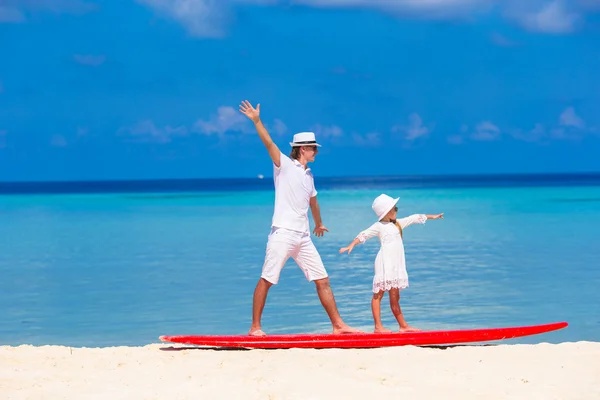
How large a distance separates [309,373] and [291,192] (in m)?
1.56

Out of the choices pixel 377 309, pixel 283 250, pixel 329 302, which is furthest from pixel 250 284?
pixel 283 250

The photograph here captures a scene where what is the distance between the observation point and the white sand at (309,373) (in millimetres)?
5504

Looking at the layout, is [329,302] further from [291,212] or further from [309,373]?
[309,373]

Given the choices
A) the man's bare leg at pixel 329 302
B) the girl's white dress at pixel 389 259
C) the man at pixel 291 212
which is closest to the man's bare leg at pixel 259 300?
the man at pixel 291 212

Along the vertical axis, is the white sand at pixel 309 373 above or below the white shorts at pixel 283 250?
below

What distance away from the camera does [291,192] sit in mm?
6895

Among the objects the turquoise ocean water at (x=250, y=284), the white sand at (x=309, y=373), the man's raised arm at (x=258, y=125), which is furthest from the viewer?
the turquoise ocean water at (x=250, y=284)

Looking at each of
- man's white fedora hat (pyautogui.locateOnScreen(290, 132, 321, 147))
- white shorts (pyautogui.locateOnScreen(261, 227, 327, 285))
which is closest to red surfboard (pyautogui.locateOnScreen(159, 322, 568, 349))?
white shorts (pyautogui.locateOnScreen(261, 227, 327, 285))

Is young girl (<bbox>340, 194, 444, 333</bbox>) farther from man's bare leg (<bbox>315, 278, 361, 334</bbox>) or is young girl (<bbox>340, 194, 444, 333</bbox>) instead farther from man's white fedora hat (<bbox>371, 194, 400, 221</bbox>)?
man's bare leg (<bbox>315, 278, 361, 334</bbox>)

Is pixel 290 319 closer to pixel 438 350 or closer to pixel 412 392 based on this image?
pixel 438 350

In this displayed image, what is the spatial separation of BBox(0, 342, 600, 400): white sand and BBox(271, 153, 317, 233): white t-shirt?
1020 mm

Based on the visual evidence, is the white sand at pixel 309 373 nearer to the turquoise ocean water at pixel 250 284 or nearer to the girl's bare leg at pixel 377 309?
the girl's bare leg at pixel 377 309

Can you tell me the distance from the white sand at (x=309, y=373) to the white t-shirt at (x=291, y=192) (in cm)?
102

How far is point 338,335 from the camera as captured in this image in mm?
7020
